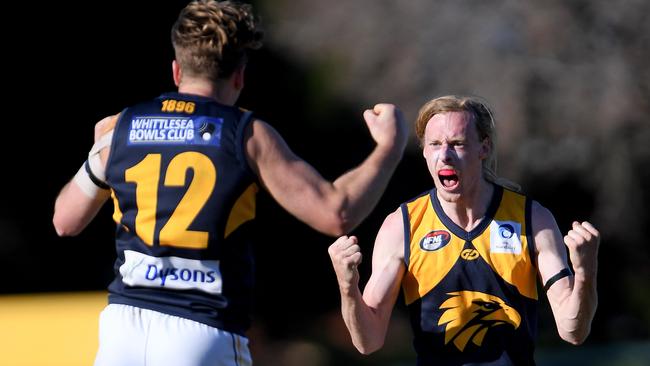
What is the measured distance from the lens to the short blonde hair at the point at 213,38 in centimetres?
379

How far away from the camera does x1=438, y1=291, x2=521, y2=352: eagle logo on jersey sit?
414cm

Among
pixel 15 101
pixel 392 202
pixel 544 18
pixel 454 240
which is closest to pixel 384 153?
pixel 454 240

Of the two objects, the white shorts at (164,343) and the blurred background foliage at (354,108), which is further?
the blurred background foliage at (354,108)

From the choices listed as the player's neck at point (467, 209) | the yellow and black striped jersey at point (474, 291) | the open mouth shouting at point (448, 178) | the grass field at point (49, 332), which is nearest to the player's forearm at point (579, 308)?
the yellow and black striped jersey at point (474, 291)

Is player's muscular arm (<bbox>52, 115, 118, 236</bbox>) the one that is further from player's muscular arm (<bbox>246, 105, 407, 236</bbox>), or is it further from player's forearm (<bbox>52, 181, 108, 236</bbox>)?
player's muscular arm (<bbox>246, 105, 407, 236</bbox>)

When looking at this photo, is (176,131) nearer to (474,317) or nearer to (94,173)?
(94,173)

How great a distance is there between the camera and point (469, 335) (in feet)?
13.6

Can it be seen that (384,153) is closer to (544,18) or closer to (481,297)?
(481,297)

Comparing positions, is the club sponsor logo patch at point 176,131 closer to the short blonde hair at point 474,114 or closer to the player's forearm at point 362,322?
the player's forearm at point 362,322

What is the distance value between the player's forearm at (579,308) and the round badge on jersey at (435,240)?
0.48m

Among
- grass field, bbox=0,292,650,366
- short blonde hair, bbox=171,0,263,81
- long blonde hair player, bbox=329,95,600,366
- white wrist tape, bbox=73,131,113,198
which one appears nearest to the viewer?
short blonde hair, bbox=171,0,263,81

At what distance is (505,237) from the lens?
4215 mm

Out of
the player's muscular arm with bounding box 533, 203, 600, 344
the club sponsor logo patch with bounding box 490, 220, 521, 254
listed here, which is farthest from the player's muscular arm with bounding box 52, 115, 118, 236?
the player's muscular arm with bounding box 533, 203, 600, 344

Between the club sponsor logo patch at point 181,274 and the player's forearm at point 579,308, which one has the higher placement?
the club sponsor logo patch at point 181,274
